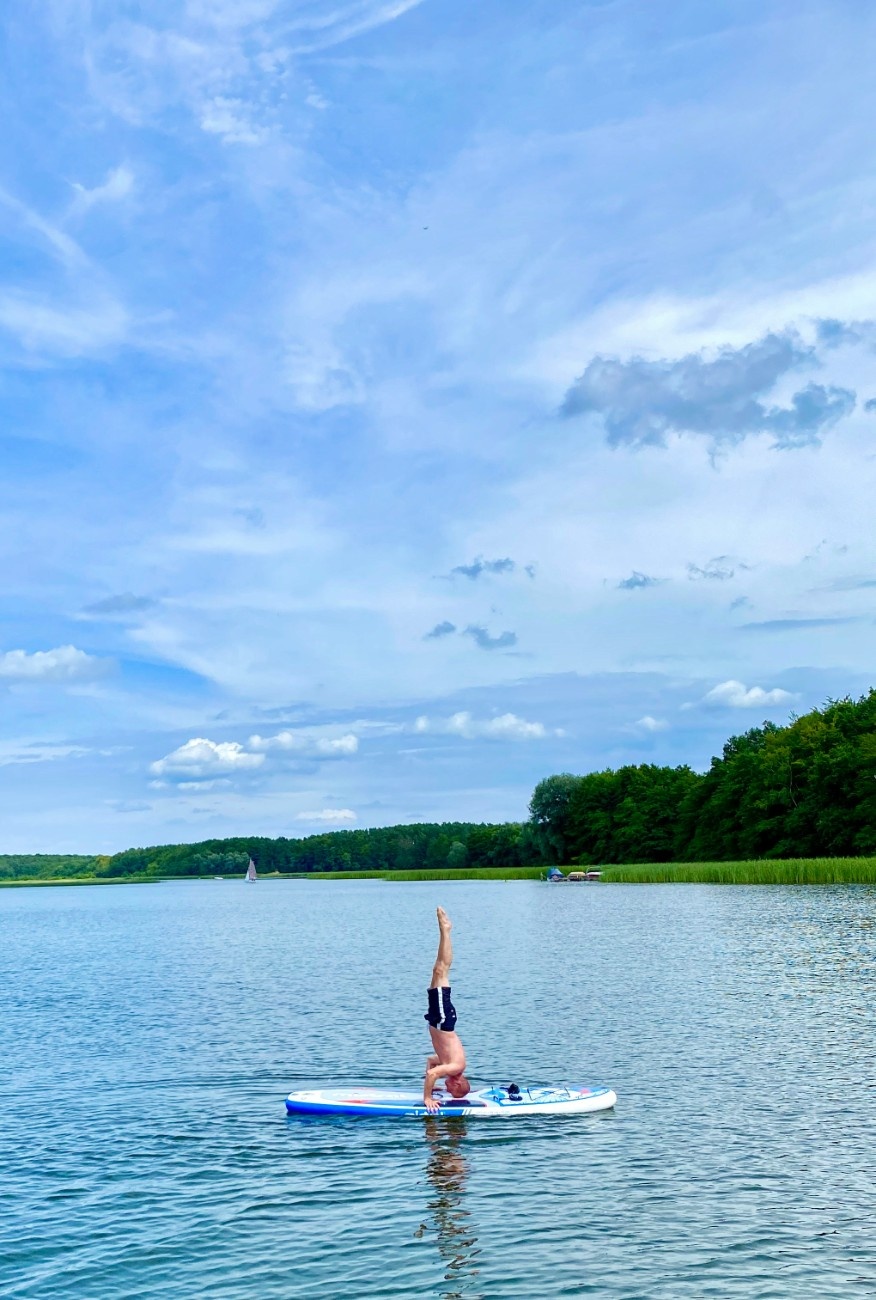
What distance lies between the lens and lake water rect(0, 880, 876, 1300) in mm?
13344

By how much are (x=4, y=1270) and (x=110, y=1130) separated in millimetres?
6915

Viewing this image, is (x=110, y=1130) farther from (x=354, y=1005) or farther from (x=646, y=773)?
(x=646, y=773)

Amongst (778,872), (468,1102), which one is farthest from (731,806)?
(468,1102)

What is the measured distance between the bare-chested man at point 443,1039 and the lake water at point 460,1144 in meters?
0.72

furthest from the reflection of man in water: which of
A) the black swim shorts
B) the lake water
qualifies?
the black swim shorts

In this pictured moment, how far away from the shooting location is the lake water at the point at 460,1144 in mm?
13344

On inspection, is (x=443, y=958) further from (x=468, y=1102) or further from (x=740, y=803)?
(x=740, y=803)

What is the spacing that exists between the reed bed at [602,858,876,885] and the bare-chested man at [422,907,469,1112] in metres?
66.0

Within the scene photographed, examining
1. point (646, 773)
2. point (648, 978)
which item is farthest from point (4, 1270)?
point (646, 773)

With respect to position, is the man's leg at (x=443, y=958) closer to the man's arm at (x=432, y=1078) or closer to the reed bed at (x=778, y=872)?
the man's arm at (x=432, y=1078)

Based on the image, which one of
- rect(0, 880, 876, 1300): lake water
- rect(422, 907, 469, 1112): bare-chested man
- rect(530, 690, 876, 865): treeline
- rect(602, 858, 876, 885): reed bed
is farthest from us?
rect(530, 690, 876, 865): treeline

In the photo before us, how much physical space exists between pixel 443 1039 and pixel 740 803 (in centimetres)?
12266

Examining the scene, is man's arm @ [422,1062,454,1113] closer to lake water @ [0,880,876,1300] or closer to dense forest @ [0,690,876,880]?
lake water @ [0,880,876,1300]

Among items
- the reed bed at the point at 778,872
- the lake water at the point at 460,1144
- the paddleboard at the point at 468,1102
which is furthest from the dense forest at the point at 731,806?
the paddleboard at the point at 468,1102
